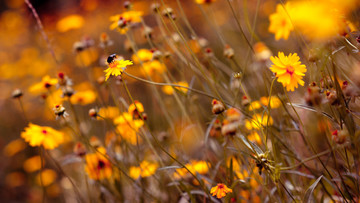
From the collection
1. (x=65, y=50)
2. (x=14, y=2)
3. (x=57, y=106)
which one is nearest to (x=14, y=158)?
(x=65, y=50)

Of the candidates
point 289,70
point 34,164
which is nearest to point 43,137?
point 289,70

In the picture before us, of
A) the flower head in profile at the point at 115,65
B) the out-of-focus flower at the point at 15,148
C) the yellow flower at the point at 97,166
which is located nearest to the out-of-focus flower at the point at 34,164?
the out-of-focus flower at the point at 15,148

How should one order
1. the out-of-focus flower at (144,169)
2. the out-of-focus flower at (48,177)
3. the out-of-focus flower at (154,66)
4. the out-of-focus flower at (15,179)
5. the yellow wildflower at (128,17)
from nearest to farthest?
the yellow wildflower at (128,17)
the out-of-focus flower at (144,169)
the out-of-focus flower at (154,66)
the out-of-focus flower at (48,177)
the out-of-focus flower at (15,179)

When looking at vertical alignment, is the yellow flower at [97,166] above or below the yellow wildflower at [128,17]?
below

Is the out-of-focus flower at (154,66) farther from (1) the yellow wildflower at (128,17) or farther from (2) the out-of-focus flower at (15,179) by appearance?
(2) the out-of-focus flower at (15,179)

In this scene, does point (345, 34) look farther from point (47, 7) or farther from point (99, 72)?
point (47, 7)

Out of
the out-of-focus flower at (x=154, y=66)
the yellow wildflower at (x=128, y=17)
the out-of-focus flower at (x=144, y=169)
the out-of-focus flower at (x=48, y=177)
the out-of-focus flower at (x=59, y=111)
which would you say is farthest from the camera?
the out-of-focus flower at (x=48, y=177)

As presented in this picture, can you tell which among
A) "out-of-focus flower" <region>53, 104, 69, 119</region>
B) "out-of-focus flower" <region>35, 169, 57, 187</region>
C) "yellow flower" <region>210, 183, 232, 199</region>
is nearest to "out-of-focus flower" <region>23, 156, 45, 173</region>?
"out-of-focus flower" <region>35, 169, 57, 187</region>

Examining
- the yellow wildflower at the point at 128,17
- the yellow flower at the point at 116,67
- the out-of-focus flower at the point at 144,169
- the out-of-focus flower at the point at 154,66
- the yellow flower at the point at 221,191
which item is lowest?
the out-of-focus flower at the point at 144,169
